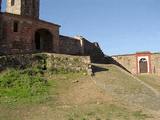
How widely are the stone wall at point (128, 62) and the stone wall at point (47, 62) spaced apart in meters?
12.8

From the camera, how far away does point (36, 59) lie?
71.5ft

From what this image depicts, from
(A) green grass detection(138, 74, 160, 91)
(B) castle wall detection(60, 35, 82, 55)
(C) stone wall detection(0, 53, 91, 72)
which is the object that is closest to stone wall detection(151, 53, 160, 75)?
(A) green grass detection(138, 74, 160, 91)

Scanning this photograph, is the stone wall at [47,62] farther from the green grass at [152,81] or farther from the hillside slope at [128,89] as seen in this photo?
the green grass at [152,81]

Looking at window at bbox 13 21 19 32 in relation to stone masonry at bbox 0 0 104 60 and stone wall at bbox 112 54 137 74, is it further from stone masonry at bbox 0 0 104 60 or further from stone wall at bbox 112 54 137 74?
stone wall at bbox 112 54 137 74

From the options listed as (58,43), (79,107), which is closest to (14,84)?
(79,107)

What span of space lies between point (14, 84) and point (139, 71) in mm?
17984

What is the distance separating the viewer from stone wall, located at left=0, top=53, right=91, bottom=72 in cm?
2091

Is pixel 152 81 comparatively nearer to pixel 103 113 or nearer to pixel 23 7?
pixel 23 7

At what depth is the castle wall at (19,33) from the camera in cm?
2522

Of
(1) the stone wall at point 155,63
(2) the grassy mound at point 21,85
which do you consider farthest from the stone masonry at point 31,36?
(2) the grassy mound at point 21,85

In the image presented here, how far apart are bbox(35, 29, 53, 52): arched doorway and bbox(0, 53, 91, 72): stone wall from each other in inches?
278

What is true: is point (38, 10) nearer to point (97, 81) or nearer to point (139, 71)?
point (139, 71)

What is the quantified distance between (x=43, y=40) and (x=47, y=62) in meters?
8.54

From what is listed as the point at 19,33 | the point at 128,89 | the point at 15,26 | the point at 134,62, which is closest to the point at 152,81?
the point at 128,89
